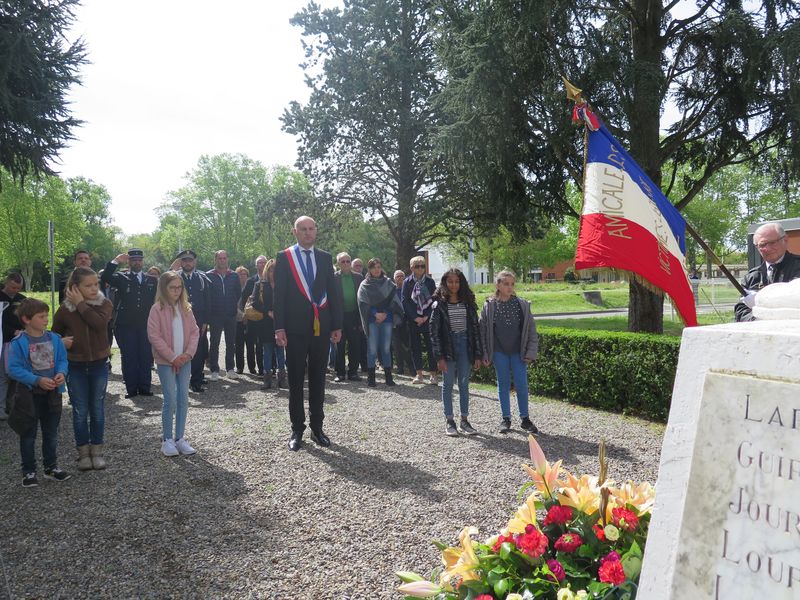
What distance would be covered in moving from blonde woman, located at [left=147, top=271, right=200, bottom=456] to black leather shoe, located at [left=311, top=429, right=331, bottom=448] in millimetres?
1180

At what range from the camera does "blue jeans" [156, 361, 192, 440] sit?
5.81 m

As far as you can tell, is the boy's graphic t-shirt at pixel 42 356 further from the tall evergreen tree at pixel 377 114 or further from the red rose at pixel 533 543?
the tall evergreen tree at pixel 377 114

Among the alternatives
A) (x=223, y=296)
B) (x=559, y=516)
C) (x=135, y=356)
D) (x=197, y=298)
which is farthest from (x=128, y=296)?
(x=559, y=516)

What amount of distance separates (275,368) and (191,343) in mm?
4474

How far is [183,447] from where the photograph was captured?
234 inches

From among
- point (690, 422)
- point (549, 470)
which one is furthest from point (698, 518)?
point (549, 470)

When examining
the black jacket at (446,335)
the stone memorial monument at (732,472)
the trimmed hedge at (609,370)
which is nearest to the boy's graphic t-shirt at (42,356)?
the black jacket at (446,335)

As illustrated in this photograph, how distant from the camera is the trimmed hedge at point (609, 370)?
723 cm

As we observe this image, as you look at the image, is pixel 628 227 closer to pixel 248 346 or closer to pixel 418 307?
pixel 418 307

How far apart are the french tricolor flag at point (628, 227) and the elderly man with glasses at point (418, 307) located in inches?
223

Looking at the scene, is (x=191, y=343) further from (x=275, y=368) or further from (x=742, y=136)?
(x=742, y=136)

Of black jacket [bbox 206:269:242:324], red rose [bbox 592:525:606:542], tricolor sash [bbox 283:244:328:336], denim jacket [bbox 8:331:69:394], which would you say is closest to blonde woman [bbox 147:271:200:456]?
denim jacket [bbox 8:331:69:394]

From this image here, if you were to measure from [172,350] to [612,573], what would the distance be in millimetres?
4876

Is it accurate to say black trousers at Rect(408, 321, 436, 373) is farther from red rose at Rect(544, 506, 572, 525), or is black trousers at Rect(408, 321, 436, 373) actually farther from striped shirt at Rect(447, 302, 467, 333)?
red rose at Rect(544, 506, 572, 525)
